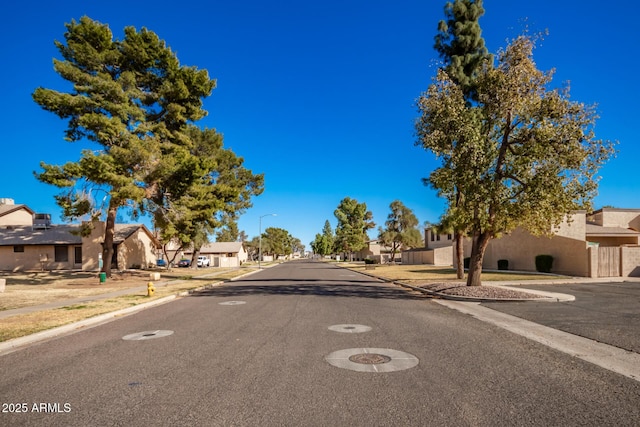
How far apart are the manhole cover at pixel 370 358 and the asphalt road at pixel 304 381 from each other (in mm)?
35

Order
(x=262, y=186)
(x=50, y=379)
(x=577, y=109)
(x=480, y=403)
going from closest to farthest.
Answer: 1. (x=480, y=403)
2. (x=50, y=379)
3. (x=577, y=109)
4. (x=262, y=186)

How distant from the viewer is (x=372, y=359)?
6.72m

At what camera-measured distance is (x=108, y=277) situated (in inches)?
1111

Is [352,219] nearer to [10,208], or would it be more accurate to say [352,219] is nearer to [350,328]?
[10,208]

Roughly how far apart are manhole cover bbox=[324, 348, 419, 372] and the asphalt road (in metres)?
0.06

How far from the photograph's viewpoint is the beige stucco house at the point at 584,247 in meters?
26.3

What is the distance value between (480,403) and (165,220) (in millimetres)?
26009

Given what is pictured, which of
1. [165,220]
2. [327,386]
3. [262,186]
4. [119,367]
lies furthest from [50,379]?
[262,186]

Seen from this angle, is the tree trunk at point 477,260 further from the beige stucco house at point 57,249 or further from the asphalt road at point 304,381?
the beige stucco house at point 57,249

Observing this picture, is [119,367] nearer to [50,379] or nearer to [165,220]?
[50,379]

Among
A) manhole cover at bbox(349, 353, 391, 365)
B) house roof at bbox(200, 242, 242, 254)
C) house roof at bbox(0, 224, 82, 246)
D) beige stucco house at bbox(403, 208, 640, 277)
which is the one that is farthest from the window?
manhole cover at bbox(349, 353, 391, 365)

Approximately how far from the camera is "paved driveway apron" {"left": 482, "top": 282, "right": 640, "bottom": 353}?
859 centimetres

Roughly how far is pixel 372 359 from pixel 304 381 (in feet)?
5.18

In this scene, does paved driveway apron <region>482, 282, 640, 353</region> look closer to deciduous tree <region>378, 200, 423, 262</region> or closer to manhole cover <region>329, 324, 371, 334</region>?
manhole cover <region>329, 324, 371, 334</region>
